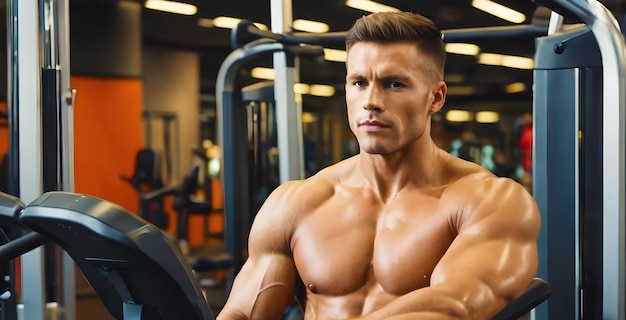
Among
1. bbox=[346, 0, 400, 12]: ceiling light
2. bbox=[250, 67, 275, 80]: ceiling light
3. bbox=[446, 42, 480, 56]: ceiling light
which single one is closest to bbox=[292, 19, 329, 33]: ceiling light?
bbox=[346, 0, 400, 12]: ceiling light

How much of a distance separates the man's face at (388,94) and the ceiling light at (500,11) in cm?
637

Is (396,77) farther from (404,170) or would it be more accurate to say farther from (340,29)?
(340,29)

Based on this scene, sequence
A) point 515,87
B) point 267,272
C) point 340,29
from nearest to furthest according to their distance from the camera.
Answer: point 267,272 → point 340,29 → point 515,87

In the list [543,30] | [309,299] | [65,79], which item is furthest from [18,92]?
[543,30]

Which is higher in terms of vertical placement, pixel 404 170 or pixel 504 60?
pixel 504 60

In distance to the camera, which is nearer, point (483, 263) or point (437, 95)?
point (483, 263)

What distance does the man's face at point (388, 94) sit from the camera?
157 centimetres

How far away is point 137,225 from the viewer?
40.4 inches

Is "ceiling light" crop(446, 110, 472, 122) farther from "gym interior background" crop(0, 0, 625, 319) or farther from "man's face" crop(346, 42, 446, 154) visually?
"man's face" crop(346, 42, 446, 154)

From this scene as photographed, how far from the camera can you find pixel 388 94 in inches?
62.3

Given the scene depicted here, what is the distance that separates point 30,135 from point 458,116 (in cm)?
1032

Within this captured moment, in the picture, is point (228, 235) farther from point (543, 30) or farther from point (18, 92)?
point (543, 30)

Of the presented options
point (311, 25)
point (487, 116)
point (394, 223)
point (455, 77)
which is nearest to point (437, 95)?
point (394, 223)

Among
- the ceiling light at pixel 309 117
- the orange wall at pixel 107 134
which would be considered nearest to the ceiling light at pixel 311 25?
the orange wall at pixel 107 134
